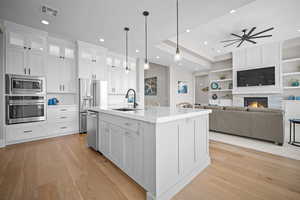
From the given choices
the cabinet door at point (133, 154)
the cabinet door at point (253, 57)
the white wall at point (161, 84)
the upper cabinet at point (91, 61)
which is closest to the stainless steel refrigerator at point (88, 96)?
the upper cabinet at point (91, 61)

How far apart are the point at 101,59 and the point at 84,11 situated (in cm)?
200

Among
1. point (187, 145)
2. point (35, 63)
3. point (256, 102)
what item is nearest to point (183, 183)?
point (187, 145)

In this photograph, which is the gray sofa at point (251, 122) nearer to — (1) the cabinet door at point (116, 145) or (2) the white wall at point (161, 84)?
(1) the cabinet door at point (116, 145)

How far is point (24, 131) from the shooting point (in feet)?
10.2

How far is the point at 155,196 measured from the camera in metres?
1.25

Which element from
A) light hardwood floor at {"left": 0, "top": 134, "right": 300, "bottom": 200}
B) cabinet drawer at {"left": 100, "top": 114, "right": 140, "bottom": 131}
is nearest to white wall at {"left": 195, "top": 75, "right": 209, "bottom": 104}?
light hardwood floor at {"left": 0, "top": 134, "right": 300, "bottom": 200}

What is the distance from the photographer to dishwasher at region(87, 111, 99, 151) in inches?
95.7

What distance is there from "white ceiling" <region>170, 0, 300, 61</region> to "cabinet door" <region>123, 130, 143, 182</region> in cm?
386

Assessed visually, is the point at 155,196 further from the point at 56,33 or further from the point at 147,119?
the point at 56,33

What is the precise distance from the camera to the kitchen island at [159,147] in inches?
49.9

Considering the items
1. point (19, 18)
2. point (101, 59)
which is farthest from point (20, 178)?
point (101, 59)

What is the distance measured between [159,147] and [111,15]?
2934 millimetres

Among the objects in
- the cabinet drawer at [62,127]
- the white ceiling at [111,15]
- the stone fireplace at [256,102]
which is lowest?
the cabinet drawer at [62,127]

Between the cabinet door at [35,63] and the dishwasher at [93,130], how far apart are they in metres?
2.11
